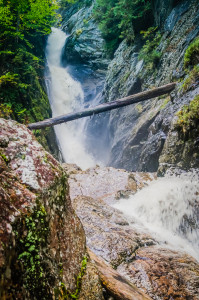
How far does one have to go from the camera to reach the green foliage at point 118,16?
1216 centimetres

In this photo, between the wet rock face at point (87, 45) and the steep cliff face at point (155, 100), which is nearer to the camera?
the steep cliff face at point (155, 100)

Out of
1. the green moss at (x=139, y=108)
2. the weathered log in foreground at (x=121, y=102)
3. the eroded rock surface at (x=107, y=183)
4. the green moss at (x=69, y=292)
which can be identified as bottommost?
the green moss at (x=69, y=292)

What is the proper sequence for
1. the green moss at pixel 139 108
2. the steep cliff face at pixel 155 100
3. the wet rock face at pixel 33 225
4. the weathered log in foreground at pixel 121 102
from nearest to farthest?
the wet rock face at pixel 33 225 < the steep cliff face at pixel 155 100 < the weathered log in foreground at pixel 121 102 < the green moss at pixel 139 108

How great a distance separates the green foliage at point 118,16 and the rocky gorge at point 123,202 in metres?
0.85

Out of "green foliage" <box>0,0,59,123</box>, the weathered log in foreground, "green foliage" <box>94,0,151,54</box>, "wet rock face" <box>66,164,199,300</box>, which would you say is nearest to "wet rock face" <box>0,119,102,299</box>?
"wet rock face" <box>66,164,199,300</box>

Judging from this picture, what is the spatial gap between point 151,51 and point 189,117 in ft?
27.5

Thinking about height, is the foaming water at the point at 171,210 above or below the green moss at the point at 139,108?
below

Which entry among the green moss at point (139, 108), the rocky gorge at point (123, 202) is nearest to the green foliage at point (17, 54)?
the rocky gorge at point (123, 202)

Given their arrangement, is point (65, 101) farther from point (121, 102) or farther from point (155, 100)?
point (121, 102)

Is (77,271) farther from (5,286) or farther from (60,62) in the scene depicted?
(60,62)

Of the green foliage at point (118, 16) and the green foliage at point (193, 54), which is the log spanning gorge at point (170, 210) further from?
the green foliage at point (118, 16)

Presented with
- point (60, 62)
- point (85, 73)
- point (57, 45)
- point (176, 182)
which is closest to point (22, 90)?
point (176, 182)

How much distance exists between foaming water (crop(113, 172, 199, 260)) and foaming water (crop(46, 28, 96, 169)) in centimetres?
1108

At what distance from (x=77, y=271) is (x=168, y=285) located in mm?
1656
